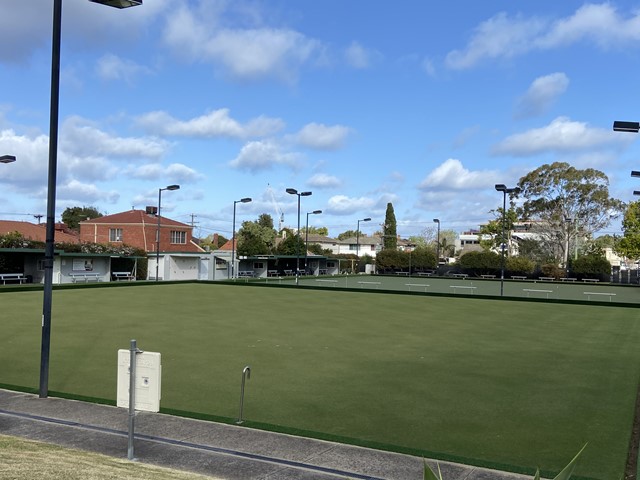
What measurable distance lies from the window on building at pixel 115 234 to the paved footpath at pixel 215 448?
205ft

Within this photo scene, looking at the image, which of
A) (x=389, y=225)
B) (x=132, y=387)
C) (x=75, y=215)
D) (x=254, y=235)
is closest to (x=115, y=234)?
(x=254, y=235)

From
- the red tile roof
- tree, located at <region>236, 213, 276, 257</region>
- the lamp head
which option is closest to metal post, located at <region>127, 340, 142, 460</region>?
the lamp head

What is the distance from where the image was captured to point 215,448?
7324 millimetres

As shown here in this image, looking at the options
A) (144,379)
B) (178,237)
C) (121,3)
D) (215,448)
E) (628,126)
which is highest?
(121,3)

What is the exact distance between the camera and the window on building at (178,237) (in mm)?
69812

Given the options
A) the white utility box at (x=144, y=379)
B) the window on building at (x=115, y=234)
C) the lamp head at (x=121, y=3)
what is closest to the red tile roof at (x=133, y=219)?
the window on building at (x=115, y=234)

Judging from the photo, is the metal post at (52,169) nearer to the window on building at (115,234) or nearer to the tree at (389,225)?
the window on building at (115,234)

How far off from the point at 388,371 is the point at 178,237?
60129 mm

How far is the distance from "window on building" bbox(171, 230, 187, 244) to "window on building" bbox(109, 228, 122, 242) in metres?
5.97

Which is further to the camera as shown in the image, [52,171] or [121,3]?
[52,171]

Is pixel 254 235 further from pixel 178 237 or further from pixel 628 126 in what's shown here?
pixel 628 126

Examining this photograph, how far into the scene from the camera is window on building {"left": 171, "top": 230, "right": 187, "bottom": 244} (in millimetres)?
69812

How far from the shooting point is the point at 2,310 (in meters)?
24.2

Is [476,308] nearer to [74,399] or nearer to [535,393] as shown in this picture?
[535,393]
